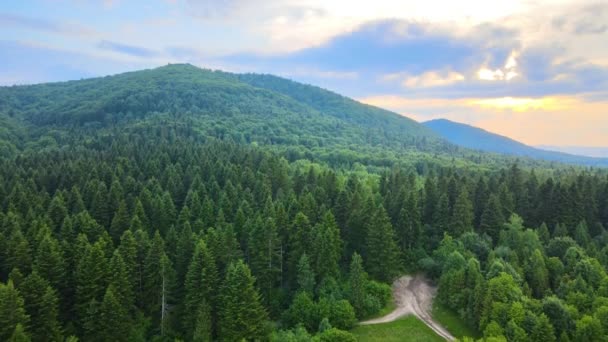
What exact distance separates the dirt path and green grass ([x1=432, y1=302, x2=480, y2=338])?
73 cm

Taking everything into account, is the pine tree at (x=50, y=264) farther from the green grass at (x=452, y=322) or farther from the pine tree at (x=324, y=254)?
the green grass at (x=452, y=322)

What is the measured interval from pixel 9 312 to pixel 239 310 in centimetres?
2258

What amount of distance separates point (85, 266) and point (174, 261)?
12594mm

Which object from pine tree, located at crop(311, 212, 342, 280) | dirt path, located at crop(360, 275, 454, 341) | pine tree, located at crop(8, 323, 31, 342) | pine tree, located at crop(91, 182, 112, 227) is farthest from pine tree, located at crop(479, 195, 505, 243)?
pine tree, located at crop(8, 323, 31, 342)

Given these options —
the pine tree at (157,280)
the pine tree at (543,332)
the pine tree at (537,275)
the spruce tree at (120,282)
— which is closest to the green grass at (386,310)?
the pine tree at (543,332)

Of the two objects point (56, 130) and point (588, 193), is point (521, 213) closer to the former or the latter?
point (588, 193)

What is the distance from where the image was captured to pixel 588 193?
83.1m

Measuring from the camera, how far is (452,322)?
5866cm

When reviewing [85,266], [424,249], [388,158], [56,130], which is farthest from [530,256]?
[56,130]

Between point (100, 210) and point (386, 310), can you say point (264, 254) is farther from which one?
point (100, 210)

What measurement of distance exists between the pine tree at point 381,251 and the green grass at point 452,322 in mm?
8600

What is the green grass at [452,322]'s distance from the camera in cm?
5578

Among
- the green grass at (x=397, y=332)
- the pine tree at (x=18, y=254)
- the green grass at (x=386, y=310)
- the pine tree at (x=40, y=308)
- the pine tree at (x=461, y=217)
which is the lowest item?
the green grass at (x=397, y=332)

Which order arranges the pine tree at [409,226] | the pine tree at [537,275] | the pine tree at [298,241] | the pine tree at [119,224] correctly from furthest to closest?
the pine tree at [409,226] → the pine tree at [119,224] → the pine tree at [298,241] → the pine tree at [537,275]
